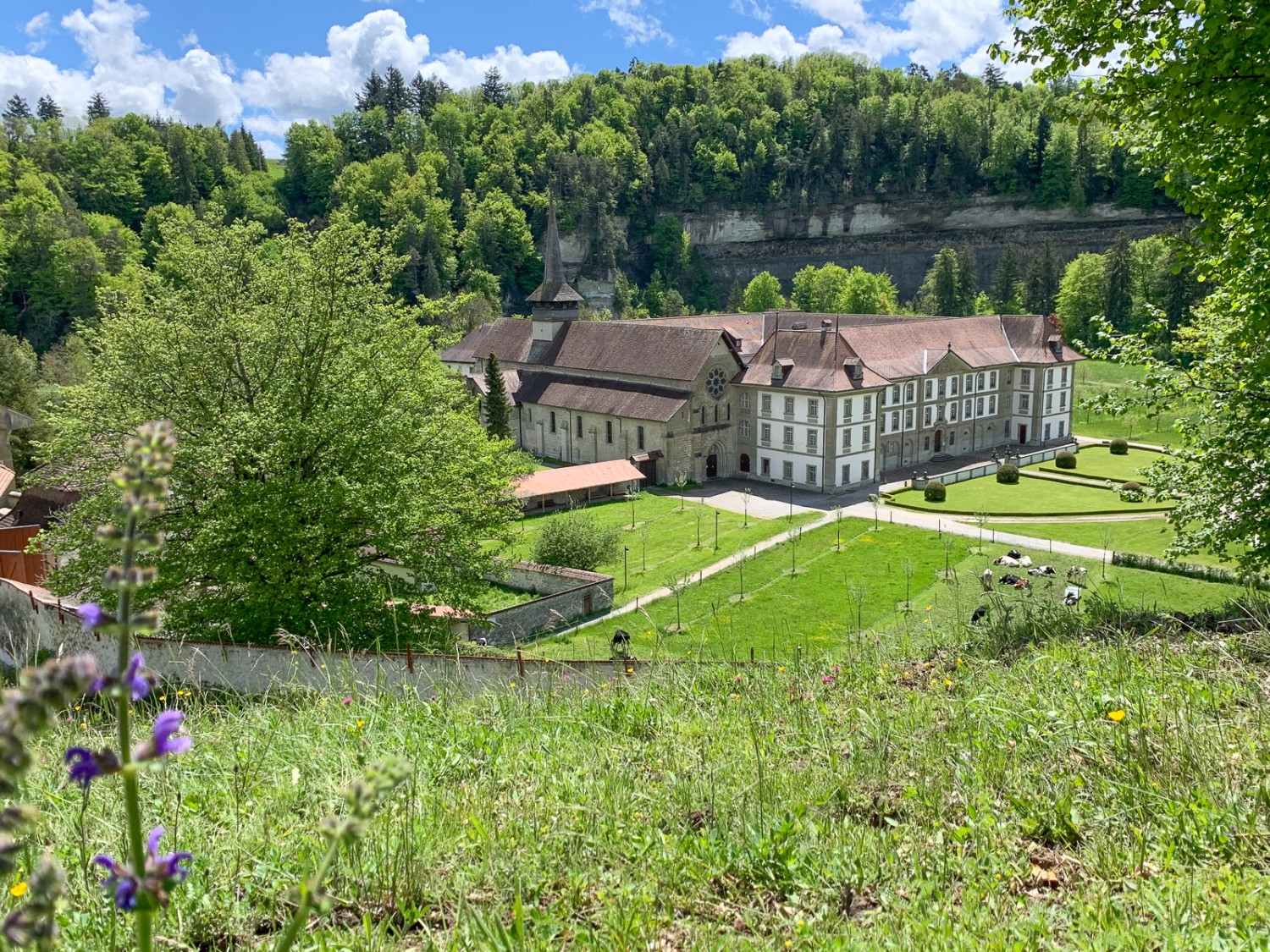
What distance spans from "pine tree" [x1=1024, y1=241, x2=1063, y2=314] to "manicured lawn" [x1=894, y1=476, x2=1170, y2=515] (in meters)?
45.6

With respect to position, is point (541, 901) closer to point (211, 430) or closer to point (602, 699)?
point (602, 699)

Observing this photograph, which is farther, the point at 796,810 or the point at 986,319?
the point at 986,319

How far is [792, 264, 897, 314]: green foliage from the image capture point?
93.2 metres

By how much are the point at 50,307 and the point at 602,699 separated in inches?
3812

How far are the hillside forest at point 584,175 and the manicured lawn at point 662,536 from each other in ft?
145

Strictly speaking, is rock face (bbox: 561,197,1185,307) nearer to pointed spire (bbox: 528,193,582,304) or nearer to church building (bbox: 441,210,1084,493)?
pointed spire (bbox: 528,193,582,304)

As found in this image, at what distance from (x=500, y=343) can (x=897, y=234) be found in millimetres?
77635

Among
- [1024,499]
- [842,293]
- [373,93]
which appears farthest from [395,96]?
[1024,499]

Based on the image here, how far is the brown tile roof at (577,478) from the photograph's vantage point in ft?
145

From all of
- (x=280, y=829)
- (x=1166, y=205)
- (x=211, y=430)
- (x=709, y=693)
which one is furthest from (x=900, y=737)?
(x=1166, y=205)

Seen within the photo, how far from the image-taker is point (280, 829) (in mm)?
4965

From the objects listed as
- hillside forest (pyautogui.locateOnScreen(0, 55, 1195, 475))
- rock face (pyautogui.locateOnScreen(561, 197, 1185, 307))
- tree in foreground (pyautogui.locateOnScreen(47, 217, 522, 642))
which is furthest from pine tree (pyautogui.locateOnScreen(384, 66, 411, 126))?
tree in foreground (pyautogui.locateOnScreen(47, 217, 522, 642))

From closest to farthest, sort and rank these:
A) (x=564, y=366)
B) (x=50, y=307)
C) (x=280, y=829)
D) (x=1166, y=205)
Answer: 1. (x=280, y=829)
2. (x=564, y=366)
3. (x=50, y=307)
4. (x=1166, y=205)

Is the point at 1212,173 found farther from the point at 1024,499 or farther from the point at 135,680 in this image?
the point at 1024,499
